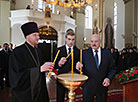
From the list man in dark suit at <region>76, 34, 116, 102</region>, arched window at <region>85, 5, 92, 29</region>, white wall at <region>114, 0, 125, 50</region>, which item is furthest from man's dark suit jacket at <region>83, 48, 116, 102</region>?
arched window at <region>85, 5, 92, 29</region>

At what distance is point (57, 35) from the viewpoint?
1748 centimetres

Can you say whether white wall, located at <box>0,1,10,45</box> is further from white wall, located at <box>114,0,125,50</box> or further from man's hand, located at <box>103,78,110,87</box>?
man's hand, located at <box>103,78,110,87</box>

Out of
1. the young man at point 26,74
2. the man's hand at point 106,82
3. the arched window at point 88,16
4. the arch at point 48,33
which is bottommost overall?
the man's hand at point 106,82

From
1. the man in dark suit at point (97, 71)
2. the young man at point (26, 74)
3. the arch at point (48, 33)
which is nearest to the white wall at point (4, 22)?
the arch at point (48, 33)

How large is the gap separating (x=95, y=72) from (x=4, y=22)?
606 inches

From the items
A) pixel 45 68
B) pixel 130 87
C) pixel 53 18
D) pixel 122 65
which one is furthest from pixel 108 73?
pixel 53 18

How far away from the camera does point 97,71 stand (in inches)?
108

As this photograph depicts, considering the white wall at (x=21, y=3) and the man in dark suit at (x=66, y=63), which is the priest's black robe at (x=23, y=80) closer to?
the man in dark suit at (x=66, y=63)

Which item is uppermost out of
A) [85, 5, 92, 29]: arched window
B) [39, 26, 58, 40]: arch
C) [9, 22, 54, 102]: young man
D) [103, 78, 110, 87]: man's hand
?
[85, 5, 92, 29]: arched window

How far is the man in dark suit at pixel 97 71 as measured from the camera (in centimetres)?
270

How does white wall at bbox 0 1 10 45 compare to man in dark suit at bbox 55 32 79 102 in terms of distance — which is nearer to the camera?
man in dark suit at bbox 55 32 79 102

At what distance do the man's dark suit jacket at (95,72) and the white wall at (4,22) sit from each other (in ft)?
48.2

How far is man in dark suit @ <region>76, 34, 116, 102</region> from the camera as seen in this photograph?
270 centimetres

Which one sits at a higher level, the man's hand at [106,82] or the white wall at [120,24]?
the white wall at [120,24]
